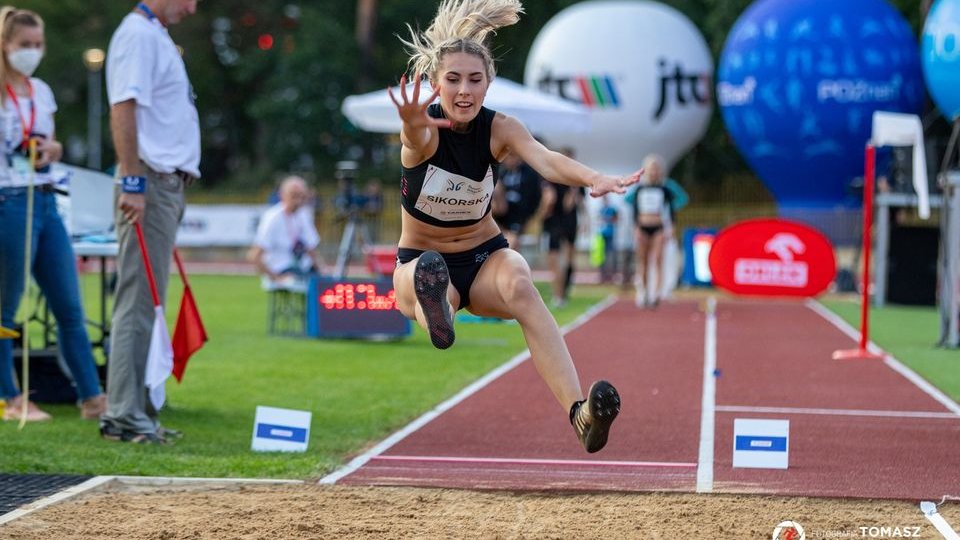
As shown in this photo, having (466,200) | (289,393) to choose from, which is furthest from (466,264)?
(289,393)

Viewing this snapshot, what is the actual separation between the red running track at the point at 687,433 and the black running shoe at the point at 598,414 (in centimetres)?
94

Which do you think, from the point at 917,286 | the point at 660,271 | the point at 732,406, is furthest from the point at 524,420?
the point at 917,286

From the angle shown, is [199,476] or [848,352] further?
[848,352]

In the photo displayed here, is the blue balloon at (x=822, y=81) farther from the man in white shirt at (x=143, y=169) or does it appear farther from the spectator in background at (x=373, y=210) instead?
the man in white shirt at (x=143, y=169)

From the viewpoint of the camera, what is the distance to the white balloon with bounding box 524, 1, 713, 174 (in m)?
32.6

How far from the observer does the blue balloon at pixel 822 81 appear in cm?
2748

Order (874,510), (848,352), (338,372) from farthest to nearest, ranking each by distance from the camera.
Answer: (848,352) → (338,372) → (874,510)

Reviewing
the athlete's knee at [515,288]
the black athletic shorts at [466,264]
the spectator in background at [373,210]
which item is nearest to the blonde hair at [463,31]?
the black athletic shorts at [466,264]

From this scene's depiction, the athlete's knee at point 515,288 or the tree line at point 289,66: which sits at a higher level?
the tree line at point 289,66

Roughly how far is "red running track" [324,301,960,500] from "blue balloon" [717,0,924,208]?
47.2 ft

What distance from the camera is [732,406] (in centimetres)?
990

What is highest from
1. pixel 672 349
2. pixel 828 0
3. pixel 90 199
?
pixel 828 0

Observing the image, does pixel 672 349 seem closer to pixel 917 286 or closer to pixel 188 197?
pixel 917 286

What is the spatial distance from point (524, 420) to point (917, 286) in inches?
517
